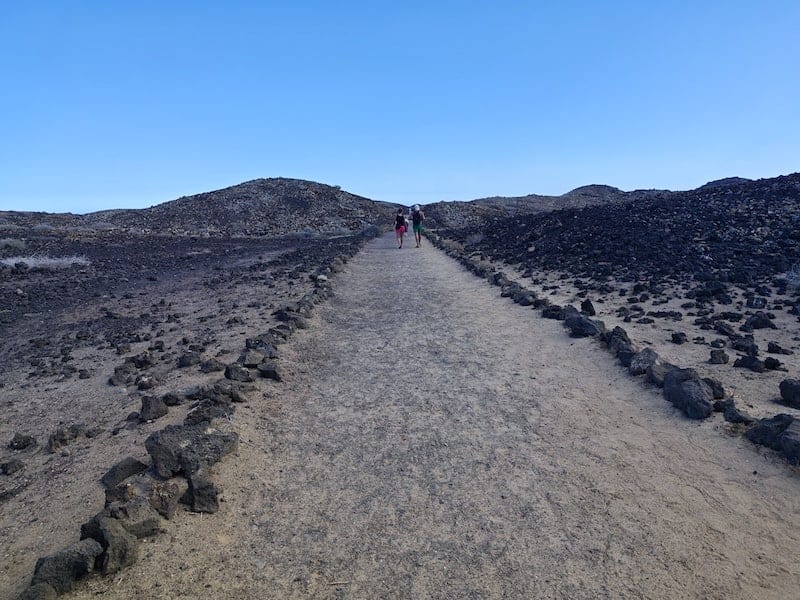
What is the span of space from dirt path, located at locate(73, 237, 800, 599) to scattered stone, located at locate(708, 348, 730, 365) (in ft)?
4.33

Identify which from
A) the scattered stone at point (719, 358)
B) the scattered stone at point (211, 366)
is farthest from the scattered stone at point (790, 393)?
the scattered stone at point (211, 366)

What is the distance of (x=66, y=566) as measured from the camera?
3859 mm

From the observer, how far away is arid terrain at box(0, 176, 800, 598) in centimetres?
408

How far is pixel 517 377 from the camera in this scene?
8.12 metres

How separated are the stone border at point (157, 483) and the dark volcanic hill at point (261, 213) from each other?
37456 millimetres

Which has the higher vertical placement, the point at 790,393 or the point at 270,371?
the point at 790,393

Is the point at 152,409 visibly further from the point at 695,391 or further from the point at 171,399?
the point at 695,391

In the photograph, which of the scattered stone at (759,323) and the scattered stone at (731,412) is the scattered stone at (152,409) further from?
the scattered stone at (759,323)

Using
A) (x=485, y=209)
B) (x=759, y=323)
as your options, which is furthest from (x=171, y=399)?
(x=485, y=209)

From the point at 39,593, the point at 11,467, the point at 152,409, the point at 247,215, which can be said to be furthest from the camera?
the point at 247,215

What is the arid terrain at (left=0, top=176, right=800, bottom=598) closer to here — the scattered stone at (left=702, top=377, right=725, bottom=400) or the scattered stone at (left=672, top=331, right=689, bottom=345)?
the scattered stone at (left=702, top=377, right=725, bottom=400)

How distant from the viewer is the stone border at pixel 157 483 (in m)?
3.91

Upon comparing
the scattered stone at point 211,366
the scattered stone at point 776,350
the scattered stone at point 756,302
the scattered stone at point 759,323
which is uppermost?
the scattered stone at point 756,302

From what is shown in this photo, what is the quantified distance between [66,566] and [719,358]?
25.5ft
